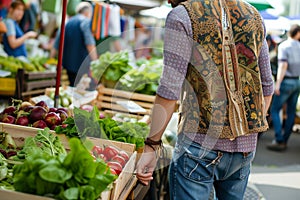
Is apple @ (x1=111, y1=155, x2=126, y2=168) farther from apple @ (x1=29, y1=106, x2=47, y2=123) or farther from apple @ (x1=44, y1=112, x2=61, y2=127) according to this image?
apple @ (x1=29, y1=106, x2=47, y2=123)

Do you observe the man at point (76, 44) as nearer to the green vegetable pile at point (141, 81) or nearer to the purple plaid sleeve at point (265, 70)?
the green vegetable pile at point (141, 81)

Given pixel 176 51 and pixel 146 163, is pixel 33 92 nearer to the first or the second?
pixel 146 163

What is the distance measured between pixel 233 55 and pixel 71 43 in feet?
15.6

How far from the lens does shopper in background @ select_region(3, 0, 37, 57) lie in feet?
20.2

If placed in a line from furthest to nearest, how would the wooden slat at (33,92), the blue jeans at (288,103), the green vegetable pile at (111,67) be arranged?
the blue jeans at (288,103) → the wooden slat at (33,92) → the green vegetable pile at (111,67)

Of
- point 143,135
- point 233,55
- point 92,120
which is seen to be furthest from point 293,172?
point 233,55

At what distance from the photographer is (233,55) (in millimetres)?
1842

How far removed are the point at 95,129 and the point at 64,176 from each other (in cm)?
102

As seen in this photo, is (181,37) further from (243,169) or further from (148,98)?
(148,98)

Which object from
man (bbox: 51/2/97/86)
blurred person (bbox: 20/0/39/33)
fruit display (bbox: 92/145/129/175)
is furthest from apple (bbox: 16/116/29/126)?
blurred person (bbox: 20/0/39/33)

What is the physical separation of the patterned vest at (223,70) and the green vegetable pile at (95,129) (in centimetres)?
84

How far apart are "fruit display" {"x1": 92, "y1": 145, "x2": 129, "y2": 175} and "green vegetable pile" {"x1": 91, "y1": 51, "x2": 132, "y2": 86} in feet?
7.67

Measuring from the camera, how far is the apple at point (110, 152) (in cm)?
240

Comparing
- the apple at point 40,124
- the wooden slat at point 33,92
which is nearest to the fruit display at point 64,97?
the wooden slat at point 33,92
